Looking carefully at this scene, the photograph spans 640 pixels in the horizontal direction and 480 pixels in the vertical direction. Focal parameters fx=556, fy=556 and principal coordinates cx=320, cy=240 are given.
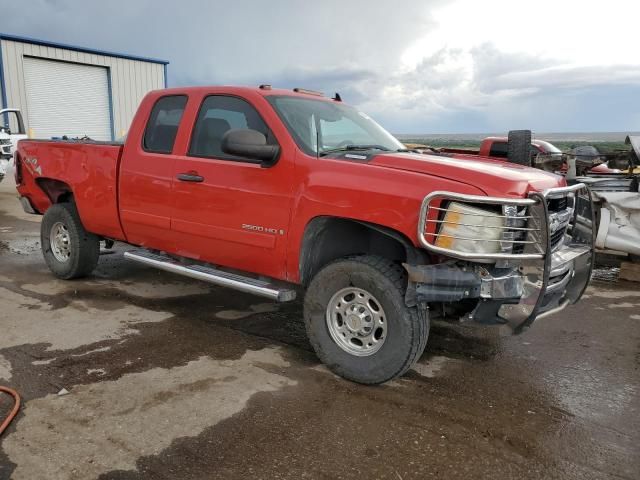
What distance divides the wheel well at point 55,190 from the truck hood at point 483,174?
4048 millimetres

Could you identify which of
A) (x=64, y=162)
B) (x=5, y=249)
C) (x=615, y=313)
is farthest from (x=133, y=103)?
(x=615, y=313)

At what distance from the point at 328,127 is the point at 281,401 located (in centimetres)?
221

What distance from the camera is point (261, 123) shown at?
4.34 metres

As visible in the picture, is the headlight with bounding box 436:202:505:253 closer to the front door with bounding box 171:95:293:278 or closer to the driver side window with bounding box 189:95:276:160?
the front door with bounding box 171:95:293:278

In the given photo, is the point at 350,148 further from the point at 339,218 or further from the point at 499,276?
the point at 499,276

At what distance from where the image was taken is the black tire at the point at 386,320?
354 cm

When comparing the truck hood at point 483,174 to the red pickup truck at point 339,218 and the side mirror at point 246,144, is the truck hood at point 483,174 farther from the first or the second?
the side mirror at point 246,144

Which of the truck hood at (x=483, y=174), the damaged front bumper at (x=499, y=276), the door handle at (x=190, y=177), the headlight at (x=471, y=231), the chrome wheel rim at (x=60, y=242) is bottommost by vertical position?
the chrome wheel rim at (x=60, y=242)

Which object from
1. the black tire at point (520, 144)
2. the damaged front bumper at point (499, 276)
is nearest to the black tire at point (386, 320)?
the damaged front bumper at point (499, 276)

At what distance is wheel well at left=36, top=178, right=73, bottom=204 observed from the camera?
6.25m

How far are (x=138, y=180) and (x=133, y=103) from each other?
1860 centimetres

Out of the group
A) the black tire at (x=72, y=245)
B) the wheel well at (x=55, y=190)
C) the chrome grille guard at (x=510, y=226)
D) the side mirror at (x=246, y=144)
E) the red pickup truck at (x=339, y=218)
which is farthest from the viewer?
the wheel well at (x=55, y=190)

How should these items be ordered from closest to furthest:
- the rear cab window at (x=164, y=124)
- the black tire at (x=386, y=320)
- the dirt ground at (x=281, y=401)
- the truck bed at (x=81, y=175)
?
1. the dirt ground at (x=281, y=401)
2. the black tire at (x=386, y=320)
3. the rear cab window at (x=164, y=124)
4. the truck bed at (x=81, y=175)

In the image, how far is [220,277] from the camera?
4.52m
